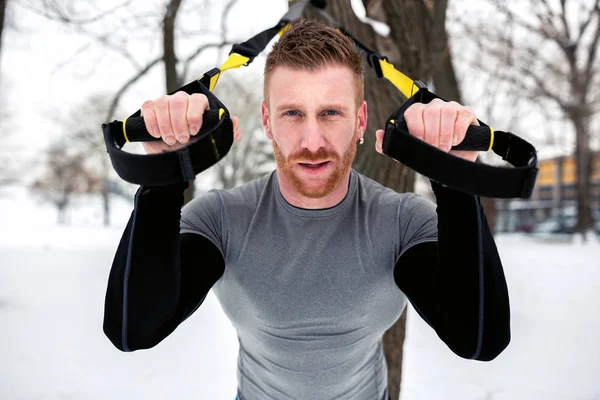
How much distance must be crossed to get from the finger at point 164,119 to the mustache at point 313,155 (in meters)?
0.46

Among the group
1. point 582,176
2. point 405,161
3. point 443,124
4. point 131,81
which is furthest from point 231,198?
→ point 582,176

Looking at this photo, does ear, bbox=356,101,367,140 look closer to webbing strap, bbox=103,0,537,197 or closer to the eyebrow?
the eyebrow

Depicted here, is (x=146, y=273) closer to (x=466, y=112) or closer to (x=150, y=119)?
(x=150, y=119)

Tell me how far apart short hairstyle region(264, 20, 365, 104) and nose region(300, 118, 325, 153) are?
193 mm

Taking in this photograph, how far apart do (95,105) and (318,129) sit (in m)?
18.9

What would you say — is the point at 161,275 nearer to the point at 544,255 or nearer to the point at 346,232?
the point at 346,232

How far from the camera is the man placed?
4.28 feet

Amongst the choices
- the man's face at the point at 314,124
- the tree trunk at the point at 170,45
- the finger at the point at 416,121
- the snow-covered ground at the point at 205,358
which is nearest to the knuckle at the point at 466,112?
the finger at the point at 416,121

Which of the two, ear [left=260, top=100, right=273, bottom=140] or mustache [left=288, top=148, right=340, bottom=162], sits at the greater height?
ear [left=260, top=100, right=273, bottom=140]

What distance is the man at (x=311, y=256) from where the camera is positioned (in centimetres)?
130

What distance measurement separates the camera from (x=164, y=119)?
3.83ft

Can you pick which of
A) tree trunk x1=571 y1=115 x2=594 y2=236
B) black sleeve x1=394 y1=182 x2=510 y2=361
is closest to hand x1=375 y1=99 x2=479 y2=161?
black sleeve x1=394 y1=182 x2=510 y2=361

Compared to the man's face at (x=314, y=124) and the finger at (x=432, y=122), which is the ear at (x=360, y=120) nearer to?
the man's face at (x=314, y=124)

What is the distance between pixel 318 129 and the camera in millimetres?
1485
